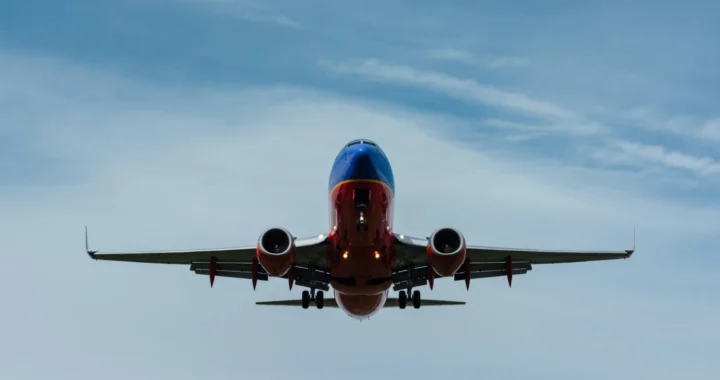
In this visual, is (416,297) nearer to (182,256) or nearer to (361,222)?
(361,222)

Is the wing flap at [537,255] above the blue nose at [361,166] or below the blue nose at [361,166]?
below

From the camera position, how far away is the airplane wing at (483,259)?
34.7 m

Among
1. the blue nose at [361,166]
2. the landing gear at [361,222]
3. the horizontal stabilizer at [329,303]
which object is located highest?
the blue nose at [361,166]

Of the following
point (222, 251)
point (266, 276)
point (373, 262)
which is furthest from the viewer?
point (266, 276)

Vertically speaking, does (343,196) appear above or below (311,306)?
above

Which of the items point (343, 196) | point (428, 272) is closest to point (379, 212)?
point (343, 196)

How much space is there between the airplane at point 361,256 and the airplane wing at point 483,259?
1.6 inches

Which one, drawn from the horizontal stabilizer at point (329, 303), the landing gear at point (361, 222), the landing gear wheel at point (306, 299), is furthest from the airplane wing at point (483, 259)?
the landing gear wheel at point (306, 299)

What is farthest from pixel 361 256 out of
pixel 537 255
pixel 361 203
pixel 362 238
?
pixel 537 255

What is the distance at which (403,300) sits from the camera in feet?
130

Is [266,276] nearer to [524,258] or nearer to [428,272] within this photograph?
[428,272]

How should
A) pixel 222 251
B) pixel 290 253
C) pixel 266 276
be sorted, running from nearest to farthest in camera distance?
pixel 290 253, pixel 222 251, pixel 266 276

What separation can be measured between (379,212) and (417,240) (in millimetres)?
3418

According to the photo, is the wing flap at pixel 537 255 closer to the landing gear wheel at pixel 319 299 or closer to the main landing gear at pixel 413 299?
the main landing gear at pixel 413 299
